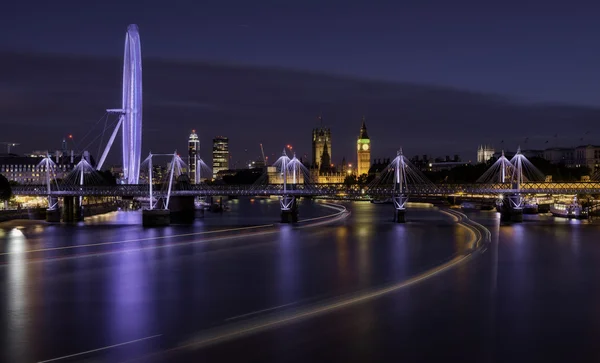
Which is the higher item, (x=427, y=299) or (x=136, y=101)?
(x=136, y=101)

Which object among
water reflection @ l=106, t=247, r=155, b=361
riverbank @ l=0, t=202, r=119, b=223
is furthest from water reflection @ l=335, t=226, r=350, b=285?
riverbank @ l=0, t=202, r=119, b=223

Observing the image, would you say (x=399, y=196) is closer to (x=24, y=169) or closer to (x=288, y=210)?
(x=288, y=210)

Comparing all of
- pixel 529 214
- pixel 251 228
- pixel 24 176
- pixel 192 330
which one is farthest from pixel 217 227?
pixel 24 176

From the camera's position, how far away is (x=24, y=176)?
3420 inches

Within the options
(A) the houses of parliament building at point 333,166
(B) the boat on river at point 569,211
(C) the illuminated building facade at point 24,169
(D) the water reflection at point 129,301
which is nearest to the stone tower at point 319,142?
(A) the houses of parliament building at point 333,166

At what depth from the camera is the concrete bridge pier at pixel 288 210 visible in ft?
162

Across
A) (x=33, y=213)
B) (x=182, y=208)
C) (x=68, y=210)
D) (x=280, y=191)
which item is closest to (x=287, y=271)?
(x=280, y=191)

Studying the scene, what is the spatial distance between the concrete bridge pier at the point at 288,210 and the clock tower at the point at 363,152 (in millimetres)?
93818

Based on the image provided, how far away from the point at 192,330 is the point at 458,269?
11680mm

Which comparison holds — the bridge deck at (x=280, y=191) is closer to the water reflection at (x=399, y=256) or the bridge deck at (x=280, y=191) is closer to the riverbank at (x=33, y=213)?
the riverbank at (x=33, y=213)

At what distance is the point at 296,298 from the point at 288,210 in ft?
98.8

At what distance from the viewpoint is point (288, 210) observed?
163ft

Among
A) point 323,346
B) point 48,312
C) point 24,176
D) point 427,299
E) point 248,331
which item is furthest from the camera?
point 24,176

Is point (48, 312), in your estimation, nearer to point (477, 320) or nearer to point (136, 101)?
point (477, 320)
